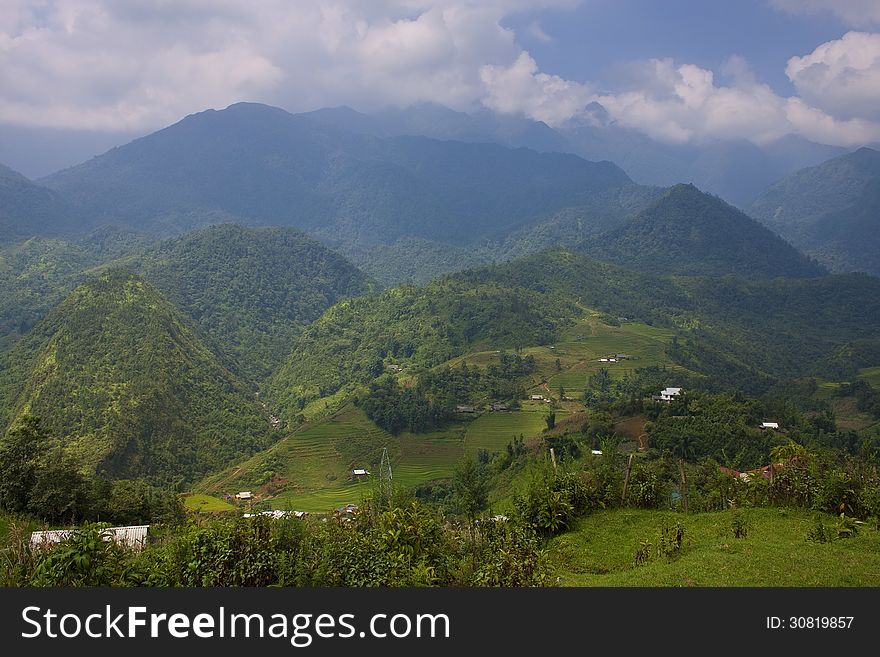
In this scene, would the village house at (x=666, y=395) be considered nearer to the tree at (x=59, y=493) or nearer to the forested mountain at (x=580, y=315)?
the forested mountain at (x=580, y=315)

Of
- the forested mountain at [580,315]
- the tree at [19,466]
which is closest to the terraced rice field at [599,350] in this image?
the forested mountain at [580,315]

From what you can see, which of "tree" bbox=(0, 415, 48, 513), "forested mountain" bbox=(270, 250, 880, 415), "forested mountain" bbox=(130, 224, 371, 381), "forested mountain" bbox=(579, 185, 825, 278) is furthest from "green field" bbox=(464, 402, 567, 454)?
"forested mountain" bbox=(579, 185, 825, 278)

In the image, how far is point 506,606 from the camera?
693 centimetres

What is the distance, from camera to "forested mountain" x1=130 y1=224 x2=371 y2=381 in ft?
372

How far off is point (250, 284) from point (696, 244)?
13308 cm

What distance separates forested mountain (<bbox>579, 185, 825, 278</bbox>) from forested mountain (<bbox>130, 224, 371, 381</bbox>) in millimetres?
86705

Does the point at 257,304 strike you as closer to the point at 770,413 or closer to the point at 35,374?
the point at 35,374

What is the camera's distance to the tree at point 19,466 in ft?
64.5

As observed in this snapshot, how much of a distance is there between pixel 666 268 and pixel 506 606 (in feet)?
565

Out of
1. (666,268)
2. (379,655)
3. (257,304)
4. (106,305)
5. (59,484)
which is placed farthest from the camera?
(666,268)

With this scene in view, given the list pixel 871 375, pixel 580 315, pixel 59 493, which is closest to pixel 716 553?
pixel 59 493

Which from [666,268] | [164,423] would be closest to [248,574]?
[164,423]

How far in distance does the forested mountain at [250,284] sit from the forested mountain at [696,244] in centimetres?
8671

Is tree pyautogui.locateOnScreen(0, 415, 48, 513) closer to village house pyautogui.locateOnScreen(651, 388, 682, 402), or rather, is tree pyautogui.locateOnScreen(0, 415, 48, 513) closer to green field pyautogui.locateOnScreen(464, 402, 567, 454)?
green field pyautogui.locateOnScreen(464, 402, 567, 454)
